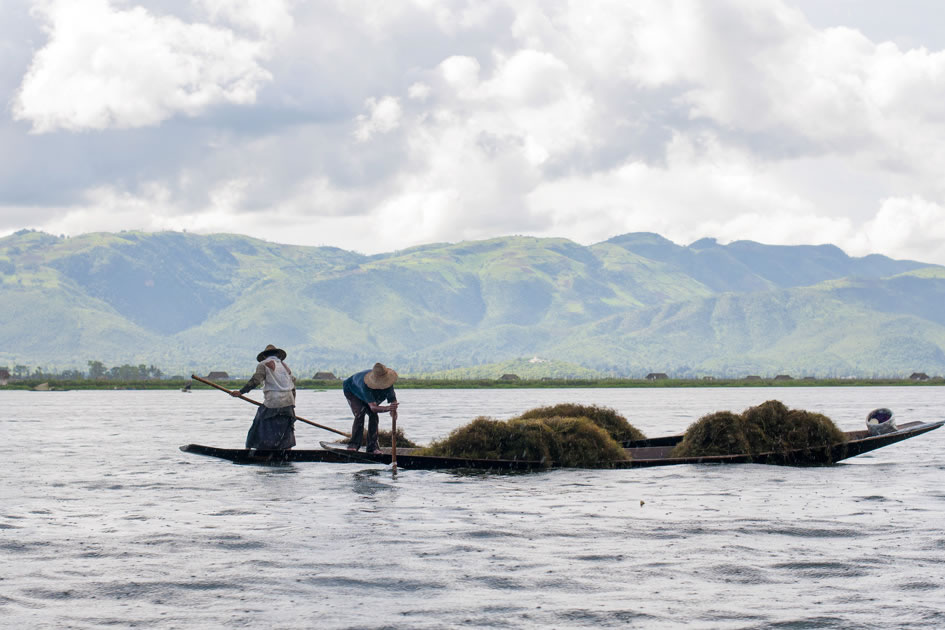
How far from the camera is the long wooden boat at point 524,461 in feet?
94.5

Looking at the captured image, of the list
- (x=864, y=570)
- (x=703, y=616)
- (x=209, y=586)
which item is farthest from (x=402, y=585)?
(x=864, y=570)

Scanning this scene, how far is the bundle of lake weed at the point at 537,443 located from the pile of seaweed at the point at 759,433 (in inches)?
87.1

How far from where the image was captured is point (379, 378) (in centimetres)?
2950

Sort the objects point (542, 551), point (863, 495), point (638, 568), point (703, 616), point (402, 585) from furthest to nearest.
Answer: point (863, 495) < point (542, 551) < point (638, 568) < point (402, 585) < point (703, 616)

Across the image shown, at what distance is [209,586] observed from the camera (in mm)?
14727

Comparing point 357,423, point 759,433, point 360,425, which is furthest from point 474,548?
point 759,433

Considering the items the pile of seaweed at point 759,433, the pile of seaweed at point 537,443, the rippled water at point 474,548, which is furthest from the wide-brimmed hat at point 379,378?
the pile of seaweed at point 759,433

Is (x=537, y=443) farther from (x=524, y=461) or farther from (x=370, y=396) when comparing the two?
(x=370, y=396)

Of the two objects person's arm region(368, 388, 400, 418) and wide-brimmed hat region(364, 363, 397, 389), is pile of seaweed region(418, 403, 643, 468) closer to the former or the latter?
person's arm region(368, 388, 400, 418)

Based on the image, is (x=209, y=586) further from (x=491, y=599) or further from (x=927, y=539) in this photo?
(x=927, y=539)

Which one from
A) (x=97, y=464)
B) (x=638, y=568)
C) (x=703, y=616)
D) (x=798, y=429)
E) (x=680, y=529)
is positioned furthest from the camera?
(x=97, y=464)

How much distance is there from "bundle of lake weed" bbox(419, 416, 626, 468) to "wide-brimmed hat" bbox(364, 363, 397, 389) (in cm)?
221

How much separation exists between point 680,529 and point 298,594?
7.82m

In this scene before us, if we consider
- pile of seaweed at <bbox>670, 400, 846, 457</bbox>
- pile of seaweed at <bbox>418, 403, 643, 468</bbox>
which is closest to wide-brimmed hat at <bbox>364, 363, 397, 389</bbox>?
pile of seaweed at <bbox>418, 403, 643, 468</bbox>
